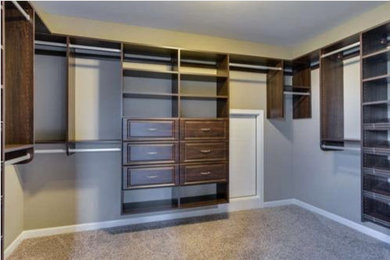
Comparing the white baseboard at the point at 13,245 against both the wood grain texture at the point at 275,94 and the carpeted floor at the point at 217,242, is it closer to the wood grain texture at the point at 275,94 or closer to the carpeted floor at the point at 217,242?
the carpeted floor at the point at 217,242

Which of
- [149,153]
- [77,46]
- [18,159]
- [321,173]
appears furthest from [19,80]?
[321,173]

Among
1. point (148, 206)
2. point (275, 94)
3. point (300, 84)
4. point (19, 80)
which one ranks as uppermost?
point (300, 84)

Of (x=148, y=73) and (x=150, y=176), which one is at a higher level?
(x=148, y=73)

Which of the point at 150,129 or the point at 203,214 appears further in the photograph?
the point at 203,214

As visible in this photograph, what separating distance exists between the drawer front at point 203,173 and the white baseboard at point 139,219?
Answer: 0.64 m

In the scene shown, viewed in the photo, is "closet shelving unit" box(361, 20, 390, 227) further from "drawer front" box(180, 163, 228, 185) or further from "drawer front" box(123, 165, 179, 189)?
"drawer front" box(123, 165, 179, 189)

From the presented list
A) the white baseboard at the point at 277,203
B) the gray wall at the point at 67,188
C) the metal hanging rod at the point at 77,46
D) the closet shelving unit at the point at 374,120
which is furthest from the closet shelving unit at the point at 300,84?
the gray wall at the point at 67,188

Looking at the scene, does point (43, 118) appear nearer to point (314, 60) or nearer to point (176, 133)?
point (176, 133)

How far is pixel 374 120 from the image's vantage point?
8.64ft

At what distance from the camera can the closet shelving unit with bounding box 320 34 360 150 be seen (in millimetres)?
3168

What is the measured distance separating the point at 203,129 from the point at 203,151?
26 cm

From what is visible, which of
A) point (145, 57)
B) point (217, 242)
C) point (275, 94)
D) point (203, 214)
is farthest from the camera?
point (275, 94)

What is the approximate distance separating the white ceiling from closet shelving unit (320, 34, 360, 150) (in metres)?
0.40

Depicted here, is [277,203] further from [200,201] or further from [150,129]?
[150,129]
